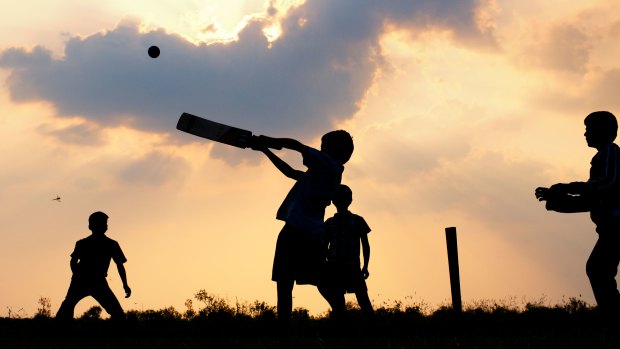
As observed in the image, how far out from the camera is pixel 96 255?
10.5 meters

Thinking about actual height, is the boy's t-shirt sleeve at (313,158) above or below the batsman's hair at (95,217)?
below

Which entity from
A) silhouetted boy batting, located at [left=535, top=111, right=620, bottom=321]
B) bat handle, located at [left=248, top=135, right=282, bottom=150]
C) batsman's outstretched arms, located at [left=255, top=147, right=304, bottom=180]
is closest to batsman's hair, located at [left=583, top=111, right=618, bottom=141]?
silhouetted boy batting, located at [left=535, top=111, right=620, bottom=321]

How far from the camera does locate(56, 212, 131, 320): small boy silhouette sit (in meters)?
10.3

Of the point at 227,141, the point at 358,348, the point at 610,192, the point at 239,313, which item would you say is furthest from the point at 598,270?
the point at 239,313

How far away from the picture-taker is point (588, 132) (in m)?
6.83

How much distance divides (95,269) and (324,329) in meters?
3.53

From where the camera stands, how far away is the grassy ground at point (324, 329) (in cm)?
802

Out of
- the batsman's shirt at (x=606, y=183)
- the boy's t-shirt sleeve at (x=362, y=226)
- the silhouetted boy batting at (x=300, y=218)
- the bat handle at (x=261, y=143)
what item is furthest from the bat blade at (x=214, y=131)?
the boy's t-shirt sleeve at (x=362, y=226)

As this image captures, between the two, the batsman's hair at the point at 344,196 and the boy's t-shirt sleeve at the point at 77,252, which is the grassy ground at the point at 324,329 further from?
the batsman's hair at the point at 344,196

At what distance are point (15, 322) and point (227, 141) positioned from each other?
7.49 meters

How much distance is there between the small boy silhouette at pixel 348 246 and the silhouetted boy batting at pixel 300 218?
2.02 metres

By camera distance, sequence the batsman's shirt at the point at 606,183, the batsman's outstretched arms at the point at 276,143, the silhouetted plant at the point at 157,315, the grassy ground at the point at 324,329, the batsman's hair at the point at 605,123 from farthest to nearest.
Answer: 1. the silhouetted plant at the point at 157,315
2. the grassy ground at the point at 324,329
3. the batsman's outstretched arms at the point at 276,143
4. the batsman's hair at the point at 605,123
5. the batsman's shirt at the point at 606,183

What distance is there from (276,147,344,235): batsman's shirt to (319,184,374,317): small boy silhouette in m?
2.15

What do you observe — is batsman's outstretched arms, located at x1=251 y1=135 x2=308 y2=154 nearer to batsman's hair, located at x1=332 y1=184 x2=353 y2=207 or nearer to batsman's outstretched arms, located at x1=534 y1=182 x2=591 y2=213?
batsman's outstretched arms, located at x1=534 y1=182 x2=591 y2=213
